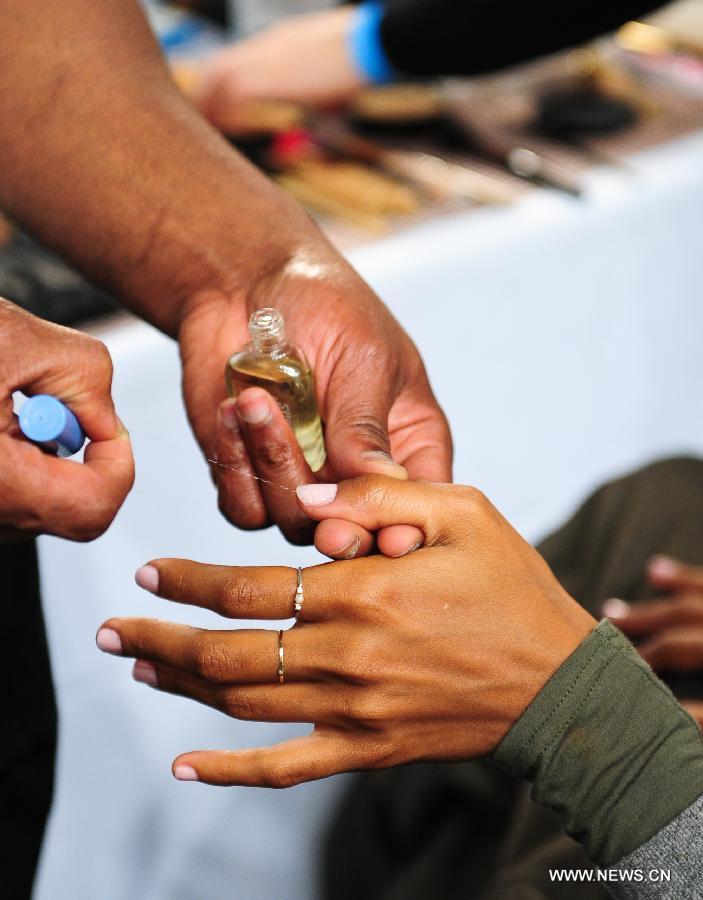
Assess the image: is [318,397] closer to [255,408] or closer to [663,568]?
[255,408]

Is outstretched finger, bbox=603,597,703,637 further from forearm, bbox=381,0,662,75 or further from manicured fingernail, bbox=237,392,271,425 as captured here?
forearm, bbox=381,0,662,75

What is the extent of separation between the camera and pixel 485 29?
1.33 metres

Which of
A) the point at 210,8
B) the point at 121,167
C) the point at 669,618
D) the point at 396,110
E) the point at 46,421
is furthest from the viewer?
the point at 210,8

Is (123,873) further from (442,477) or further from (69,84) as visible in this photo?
(69,84)

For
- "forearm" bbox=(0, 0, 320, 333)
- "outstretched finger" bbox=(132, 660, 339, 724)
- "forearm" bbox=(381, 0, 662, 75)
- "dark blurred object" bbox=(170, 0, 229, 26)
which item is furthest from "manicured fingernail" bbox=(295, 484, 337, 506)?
"dark blurred object" bbox=(170, 0, 229, 26)

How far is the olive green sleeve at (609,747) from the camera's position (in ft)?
1.78

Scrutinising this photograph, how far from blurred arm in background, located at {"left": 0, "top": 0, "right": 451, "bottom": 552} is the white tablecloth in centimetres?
11

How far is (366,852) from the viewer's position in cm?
87

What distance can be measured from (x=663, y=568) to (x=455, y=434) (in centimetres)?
39

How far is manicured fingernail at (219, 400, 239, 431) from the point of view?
23.1 inches

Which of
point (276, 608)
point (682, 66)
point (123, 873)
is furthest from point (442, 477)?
point (682, 66)

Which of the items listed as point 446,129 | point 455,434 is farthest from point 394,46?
point 455,434

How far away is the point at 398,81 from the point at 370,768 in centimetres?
118

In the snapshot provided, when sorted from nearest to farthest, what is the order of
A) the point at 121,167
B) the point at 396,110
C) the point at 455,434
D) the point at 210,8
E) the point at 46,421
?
the point at 46,421
the point at 121,167
the point at 455,434
the point at 396,110
the point at 210,8
